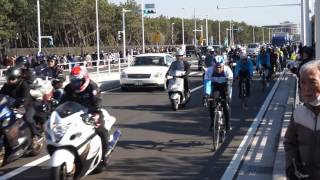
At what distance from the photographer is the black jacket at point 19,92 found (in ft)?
31.2

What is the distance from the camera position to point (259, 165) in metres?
8.82

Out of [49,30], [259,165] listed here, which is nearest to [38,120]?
[259,165]

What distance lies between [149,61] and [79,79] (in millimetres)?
18112

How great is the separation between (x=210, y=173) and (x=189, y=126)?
17.0ft

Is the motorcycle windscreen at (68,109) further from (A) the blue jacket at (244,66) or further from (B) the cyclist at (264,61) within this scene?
(B) the cyclist at (264,61)

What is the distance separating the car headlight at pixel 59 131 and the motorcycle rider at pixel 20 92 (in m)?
2.51

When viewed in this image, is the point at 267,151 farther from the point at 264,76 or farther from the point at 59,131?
the point at 264,76

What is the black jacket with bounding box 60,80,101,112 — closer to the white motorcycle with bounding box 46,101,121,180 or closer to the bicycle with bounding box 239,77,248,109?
the white motorcycle with bounding box 46,101,121,180

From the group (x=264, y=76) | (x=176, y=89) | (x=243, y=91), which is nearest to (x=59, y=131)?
(x=176, y=89)

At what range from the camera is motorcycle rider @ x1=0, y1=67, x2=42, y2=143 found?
31.2ft

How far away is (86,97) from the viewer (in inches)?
316

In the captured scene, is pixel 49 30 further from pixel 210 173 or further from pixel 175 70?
pixel 210 173

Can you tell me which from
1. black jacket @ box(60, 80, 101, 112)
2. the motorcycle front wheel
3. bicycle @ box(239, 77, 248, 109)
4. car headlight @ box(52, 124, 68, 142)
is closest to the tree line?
bicycle @ box(239, 77, 248, 109)

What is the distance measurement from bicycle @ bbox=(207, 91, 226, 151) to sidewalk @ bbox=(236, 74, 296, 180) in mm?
574
